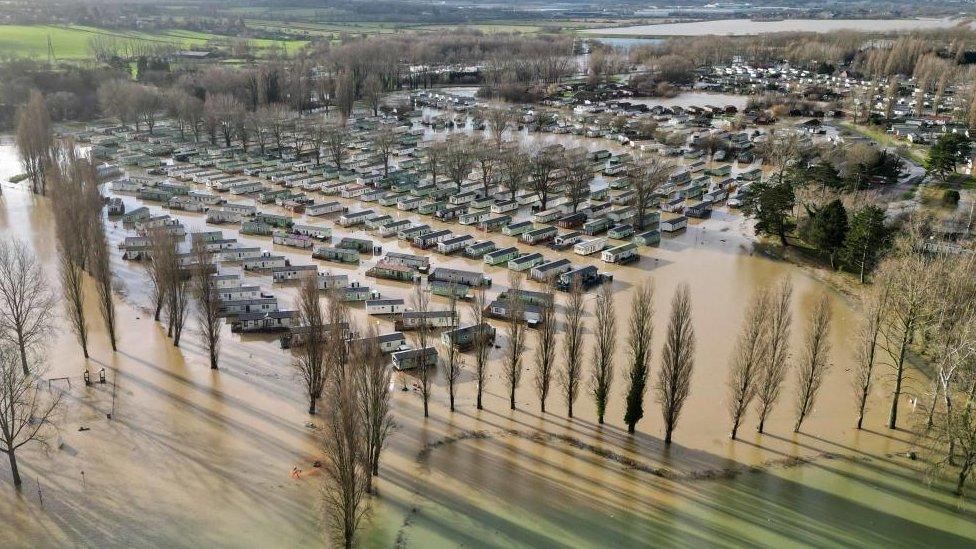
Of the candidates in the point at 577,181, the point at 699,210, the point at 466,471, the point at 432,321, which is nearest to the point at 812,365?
the point at 466,471

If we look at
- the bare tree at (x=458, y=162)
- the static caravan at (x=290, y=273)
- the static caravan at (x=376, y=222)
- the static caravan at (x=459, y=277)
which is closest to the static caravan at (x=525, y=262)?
the static caravan at (x=459, y=277)

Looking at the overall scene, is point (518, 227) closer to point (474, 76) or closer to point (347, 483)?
point (347, 483)

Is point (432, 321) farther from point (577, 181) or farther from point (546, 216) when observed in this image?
point (577, 181)

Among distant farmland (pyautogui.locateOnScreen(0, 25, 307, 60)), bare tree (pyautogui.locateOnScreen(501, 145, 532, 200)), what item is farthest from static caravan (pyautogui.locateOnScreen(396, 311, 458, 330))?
distant farmland (pyautogui.locateOnScreen(0, 25, 307, 60))

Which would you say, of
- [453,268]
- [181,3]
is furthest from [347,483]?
[181,3]

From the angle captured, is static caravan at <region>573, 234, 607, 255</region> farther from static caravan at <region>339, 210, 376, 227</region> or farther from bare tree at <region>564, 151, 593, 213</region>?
static caravan at <region>339, 210, 376, 227</region>
